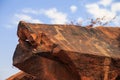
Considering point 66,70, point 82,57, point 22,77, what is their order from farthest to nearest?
point 22,77 < point 66,70 < point 82,57

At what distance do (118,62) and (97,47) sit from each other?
2.16 ft

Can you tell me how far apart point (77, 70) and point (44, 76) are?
33.9 inches

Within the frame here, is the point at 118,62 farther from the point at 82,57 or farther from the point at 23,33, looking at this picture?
the point at 23,33

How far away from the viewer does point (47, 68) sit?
7.18m

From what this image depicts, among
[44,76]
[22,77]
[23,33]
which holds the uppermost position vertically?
[23,33]

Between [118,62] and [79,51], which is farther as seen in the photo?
[118,62]

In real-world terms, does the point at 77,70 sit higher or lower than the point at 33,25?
lower

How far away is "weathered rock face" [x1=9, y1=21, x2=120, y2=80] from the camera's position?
693cm

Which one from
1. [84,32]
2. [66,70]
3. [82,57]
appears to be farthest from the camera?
[84,32]

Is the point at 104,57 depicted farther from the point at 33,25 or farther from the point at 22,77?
the point at 22,77

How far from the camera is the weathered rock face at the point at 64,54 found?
6.93 metres

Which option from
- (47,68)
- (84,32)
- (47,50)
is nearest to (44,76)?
(47,68)

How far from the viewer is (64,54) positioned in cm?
674

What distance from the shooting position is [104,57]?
7176 millimetres
